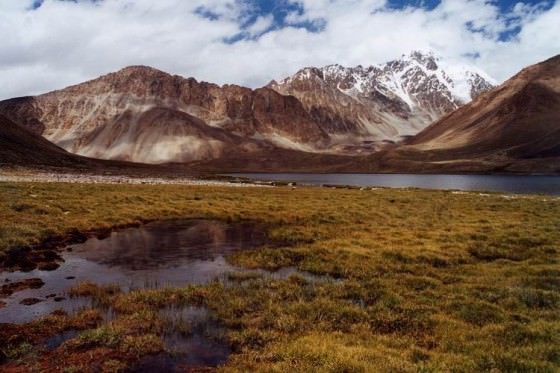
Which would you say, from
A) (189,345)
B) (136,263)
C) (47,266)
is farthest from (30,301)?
(189,345)

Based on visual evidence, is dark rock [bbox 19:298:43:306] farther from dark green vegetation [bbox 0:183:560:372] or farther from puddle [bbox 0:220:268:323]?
dark green vegetation [bbox 0:183:560:372]

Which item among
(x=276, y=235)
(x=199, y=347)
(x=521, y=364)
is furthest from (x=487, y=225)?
(x=199, y=347)

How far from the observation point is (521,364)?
1132 centimetres

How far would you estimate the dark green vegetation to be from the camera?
11.9m

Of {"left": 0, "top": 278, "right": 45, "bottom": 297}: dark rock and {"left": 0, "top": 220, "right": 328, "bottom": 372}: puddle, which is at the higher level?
{"left": 0, "top": 278, "right": 45, "bottom": 297}: dark rock

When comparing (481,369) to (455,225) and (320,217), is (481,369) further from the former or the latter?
(320,217)

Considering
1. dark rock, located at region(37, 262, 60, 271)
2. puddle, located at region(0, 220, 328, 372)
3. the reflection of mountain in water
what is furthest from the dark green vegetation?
dark rock, located at region(37, 262, 60, 271)

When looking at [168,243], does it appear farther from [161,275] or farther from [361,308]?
[361,308]

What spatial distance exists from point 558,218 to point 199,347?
38614mm

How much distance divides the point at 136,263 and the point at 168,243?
19.0 feet

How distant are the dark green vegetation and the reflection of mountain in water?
2.70 m

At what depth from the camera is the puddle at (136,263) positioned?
1702 centimetres

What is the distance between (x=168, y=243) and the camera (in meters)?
29.5

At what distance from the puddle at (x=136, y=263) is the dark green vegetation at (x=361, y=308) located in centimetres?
134
